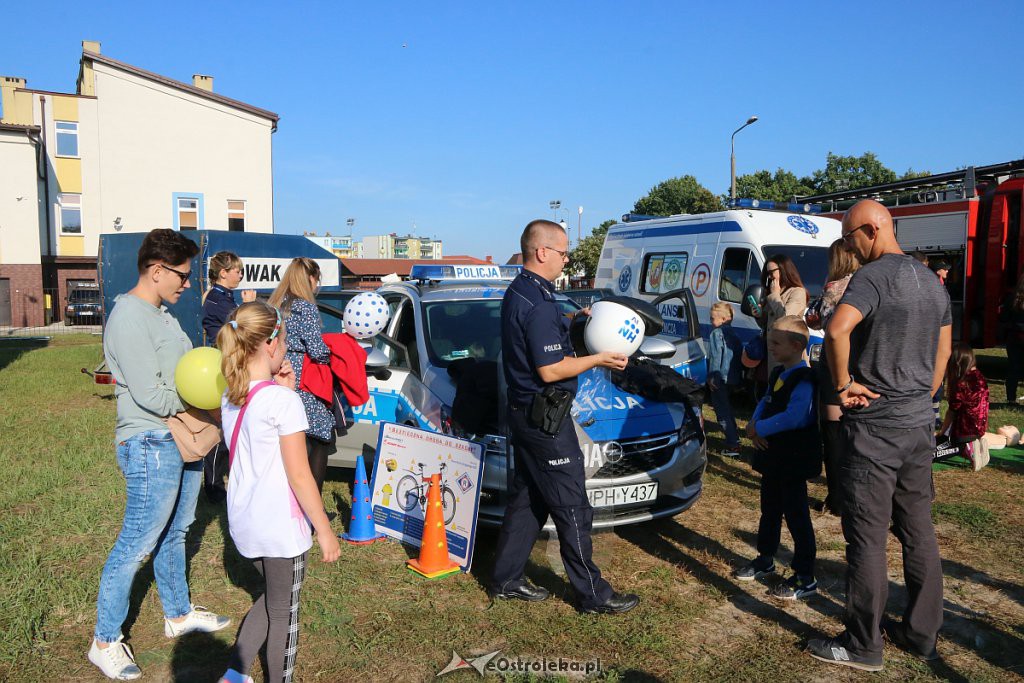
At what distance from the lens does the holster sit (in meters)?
3.70

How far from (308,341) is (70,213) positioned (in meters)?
34.7

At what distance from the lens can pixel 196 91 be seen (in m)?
32.7

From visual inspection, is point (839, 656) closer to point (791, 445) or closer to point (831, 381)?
point (791, 445)

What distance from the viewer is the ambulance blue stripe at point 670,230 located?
9992 mm

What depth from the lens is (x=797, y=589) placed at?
13.7 feet

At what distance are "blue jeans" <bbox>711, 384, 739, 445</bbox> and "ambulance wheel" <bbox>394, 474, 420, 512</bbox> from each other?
11.9 feet

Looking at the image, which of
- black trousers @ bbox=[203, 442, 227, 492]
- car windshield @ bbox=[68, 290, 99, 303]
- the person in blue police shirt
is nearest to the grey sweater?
black trousers @ bbox=[203, 442, 227, 492]

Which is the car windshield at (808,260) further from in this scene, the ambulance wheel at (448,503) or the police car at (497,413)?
the ambulance wheel at (448,503)

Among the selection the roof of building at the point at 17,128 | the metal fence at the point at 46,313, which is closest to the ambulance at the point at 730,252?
the metal fence at the point at 46,313

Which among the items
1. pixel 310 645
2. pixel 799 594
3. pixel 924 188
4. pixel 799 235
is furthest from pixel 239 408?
pixel 924 188

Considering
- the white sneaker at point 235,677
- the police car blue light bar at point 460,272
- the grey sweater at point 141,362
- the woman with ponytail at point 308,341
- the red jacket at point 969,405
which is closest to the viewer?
the white sneaker at point 235,677

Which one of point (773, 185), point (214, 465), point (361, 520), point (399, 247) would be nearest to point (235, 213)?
point (361, 520)

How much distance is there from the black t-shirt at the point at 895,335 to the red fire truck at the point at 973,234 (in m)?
10.1

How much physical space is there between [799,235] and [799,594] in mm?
6851
